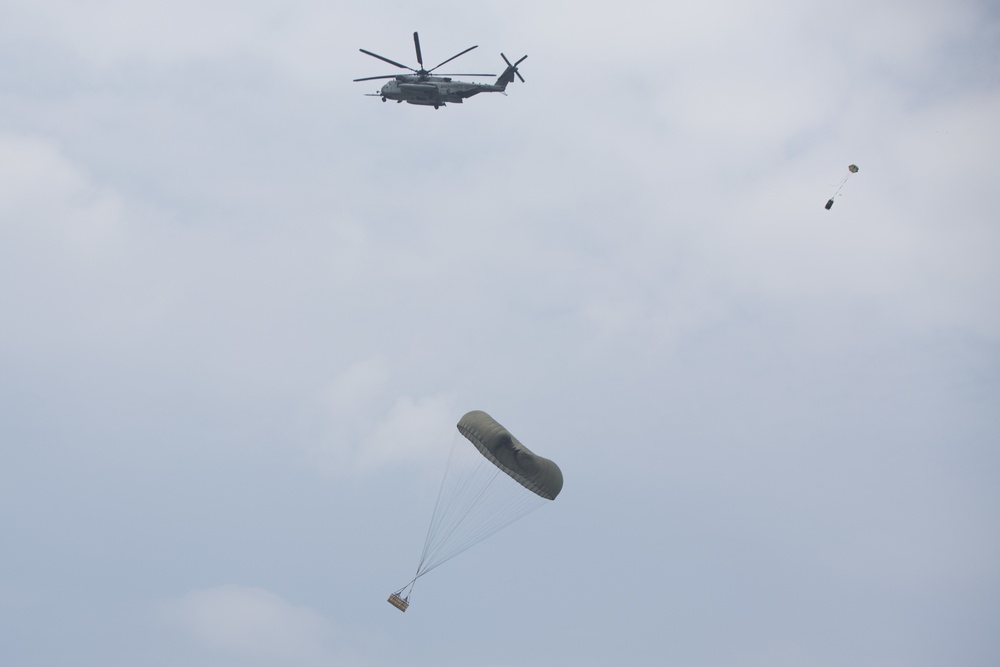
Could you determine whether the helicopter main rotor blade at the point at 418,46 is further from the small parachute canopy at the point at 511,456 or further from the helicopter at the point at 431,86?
the small parachute canopy at the point at 511,456

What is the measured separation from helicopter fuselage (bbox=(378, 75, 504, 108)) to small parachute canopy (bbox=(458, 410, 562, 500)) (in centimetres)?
2648

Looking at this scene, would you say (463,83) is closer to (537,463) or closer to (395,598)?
(537,463)

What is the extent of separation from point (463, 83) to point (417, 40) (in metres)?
4.32

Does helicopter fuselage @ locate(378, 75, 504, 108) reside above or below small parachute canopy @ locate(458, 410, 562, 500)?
above

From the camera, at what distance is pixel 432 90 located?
7112cm

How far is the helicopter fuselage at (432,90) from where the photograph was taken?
7106 cm

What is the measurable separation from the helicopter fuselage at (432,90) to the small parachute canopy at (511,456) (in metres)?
26.5

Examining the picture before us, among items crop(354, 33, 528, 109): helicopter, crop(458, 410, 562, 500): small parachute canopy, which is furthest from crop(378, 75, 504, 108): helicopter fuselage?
crop(458, 410, 562, 500): small parachute canopy

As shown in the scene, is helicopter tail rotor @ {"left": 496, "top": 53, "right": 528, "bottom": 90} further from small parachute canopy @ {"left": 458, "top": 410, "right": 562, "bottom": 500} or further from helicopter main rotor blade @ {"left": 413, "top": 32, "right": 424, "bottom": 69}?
small parachute canopy @ {"left": 458, "top": 410, "right": 562, "bottom": 500}

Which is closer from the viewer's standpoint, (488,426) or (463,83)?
(488,426)

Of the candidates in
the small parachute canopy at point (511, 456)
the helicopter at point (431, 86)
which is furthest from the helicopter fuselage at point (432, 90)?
the small parachute canopy at point (511, 456)

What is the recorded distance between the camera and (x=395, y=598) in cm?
4872

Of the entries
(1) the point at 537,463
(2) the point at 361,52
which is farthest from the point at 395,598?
(2) the point at 361,52

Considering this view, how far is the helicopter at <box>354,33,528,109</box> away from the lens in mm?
71125
